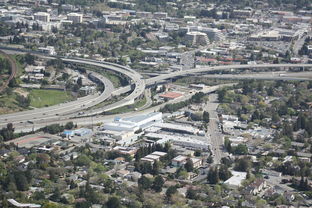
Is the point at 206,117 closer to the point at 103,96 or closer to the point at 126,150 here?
the point at 103,96

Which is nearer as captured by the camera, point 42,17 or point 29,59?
point 29,59

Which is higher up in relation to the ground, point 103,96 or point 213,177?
point 213,177

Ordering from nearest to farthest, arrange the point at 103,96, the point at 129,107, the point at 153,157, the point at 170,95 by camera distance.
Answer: the point at 153,157
the point at 129,107
the point at 103,96
the point at 170,95

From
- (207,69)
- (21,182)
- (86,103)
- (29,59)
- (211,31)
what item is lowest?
(86,103)

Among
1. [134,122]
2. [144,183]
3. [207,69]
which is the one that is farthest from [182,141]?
[207,69]

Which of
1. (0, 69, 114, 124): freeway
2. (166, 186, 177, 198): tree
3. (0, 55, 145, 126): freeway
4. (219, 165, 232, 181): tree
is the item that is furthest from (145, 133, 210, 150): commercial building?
(166, 186, 177, 198): tree

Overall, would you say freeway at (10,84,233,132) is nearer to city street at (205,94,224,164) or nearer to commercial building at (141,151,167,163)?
city street at (205,94,224,164)
